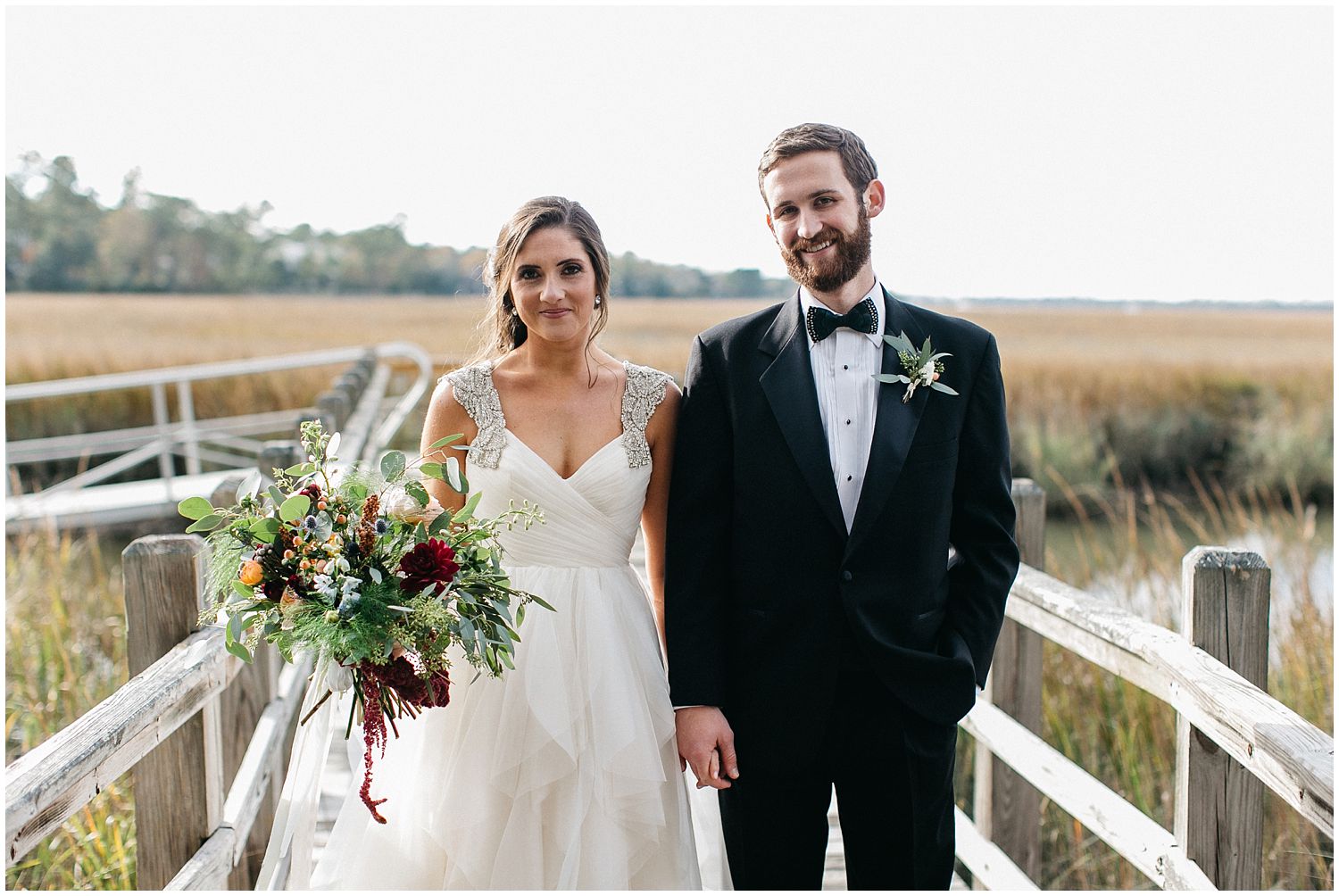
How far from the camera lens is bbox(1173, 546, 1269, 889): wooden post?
2.56 meters

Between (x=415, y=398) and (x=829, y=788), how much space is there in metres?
5.54

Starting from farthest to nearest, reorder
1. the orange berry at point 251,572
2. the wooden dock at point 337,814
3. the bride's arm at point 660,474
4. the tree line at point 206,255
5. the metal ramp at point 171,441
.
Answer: the tree line at point 206,255
the metal ramp at point 171,441
the wooden dock at point 337,814
the bride's arm at point 660,474
the orange berry at point 251,572

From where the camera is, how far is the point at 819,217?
251 centimetres

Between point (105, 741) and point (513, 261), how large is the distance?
4.57 feet

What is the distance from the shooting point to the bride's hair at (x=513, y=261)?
9.23 feet

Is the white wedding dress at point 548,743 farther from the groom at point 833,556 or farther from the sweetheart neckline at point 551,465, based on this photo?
A: the groom at point 833,556

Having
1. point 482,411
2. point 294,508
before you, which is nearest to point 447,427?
point 482,411

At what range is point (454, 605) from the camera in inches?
91.0

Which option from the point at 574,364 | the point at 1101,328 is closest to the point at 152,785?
the point at 574,364

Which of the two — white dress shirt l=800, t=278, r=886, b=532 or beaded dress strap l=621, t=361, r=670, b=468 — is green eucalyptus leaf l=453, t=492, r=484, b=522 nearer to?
beaded dress strap l=621, t=361, r=670, b=468

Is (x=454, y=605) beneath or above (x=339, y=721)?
above

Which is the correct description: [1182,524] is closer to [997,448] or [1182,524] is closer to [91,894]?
[997,448]

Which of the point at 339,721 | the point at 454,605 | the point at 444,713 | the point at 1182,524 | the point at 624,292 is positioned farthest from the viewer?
the point at 624,292

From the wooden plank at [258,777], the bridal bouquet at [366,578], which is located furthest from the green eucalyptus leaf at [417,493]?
the wooden plank at [258,777]
